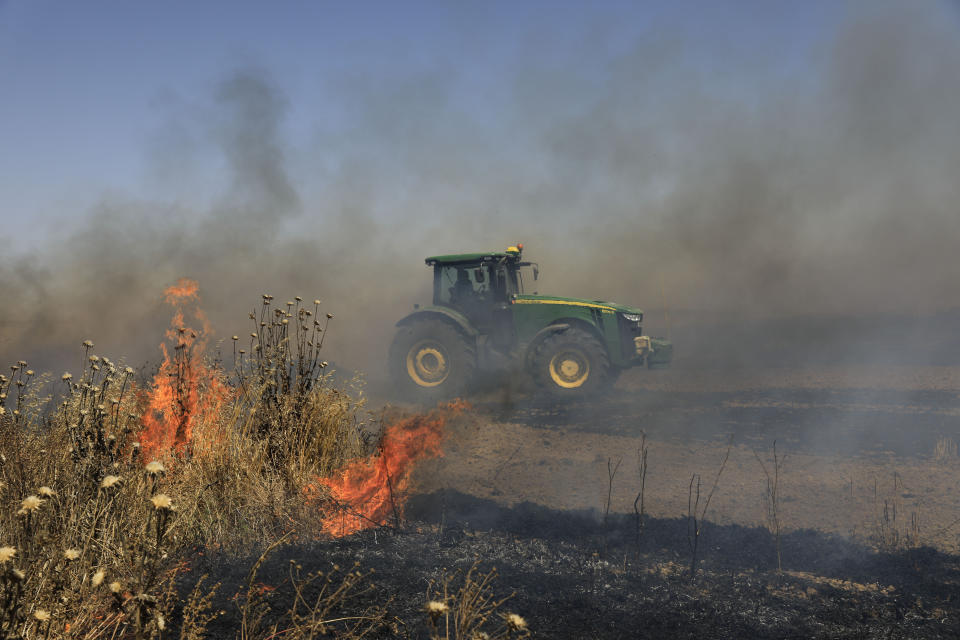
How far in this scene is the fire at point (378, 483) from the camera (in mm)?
4504

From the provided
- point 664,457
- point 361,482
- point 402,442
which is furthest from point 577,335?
point 361,482

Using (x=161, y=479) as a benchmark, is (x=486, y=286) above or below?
above

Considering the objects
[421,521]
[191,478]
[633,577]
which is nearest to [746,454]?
[633,577]

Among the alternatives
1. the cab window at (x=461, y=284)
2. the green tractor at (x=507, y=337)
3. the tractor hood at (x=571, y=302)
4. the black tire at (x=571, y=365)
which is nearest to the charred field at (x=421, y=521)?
the black tire at (x=571, y=365)

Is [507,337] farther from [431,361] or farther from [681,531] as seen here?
[681,531]

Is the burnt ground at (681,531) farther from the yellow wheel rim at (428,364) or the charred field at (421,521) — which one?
the yellow wheel rim at (428,364)

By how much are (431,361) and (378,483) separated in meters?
5.60

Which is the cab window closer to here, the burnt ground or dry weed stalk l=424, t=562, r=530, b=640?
the burnt ground

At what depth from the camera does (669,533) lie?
450 centimetres

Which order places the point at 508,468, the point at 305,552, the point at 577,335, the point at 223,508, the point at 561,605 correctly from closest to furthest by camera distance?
the point at 561,605, the point at 305,552, the point at 223,508, the point at 508,468, the point at 577,335

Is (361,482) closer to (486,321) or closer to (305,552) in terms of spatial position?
(305,552)

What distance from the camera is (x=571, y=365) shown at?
33.2ft

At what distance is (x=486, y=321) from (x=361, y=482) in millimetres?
5768

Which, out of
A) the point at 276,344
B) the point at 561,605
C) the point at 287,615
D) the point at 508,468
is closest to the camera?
the point at 287,615
